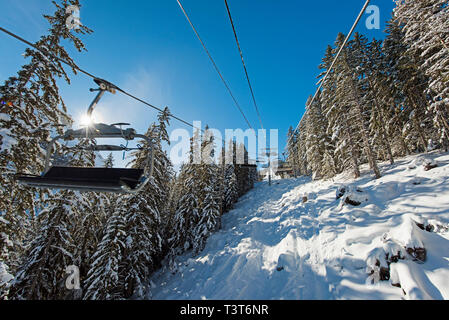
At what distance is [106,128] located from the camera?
435cm

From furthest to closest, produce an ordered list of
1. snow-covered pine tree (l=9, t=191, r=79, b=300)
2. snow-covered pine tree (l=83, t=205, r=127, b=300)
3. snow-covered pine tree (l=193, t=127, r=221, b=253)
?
snow-covered pine tree (l=193, t=127, r=221, b=253), snow-covered pine tree (l=83, t=205, r=127, b=300), snow-covered pine tree (l=9, t=191, r=79, b=300)

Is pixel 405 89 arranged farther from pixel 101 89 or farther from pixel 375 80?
pixel 101 89

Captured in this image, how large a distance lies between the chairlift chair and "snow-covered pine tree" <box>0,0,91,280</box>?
2.79 metres

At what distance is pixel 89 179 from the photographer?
12.7 feet

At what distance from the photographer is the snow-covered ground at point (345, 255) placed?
18.5ft

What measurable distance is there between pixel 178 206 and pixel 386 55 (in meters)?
30.4

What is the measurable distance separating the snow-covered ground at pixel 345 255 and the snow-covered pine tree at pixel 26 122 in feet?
30.9

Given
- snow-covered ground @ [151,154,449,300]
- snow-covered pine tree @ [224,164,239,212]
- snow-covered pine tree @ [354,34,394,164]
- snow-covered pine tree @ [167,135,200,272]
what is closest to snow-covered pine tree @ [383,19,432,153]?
snow-covered pine tree @ [354,34,394,164]

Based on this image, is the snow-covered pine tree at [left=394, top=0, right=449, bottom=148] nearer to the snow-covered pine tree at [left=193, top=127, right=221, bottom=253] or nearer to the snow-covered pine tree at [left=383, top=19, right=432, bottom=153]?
the snow-covered pine tree at [left=383, top=19, right=432, bottom=153]

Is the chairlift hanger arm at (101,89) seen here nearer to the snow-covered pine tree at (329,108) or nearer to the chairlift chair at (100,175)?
the chairlift chair at (100,175)

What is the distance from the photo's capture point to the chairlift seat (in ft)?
11.6
